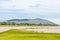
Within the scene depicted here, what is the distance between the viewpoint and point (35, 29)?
2273 millimetres

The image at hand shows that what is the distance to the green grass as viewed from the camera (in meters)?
2.17

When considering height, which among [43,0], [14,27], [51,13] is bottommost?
[14,27]

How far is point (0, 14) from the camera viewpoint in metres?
2.26

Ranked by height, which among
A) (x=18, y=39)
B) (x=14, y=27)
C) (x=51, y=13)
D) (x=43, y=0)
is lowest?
(x=18, y=39)

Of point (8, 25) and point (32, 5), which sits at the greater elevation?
point (32, 5)

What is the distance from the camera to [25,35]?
7.24ft

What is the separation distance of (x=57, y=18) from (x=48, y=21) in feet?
0.42

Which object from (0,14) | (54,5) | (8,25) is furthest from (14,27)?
(54,5)

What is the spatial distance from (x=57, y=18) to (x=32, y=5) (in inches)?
15.1

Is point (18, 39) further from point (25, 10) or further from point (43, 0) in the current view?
point (43, 0)

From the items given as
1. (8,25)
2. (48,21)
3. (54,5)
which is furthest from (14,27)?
(54,5)

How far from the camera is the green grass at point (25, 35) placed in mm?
2174

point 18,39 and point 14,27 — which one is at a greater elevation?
point 14,27

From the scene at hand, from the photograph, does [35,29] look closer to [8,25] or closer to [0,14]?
[8,25]
